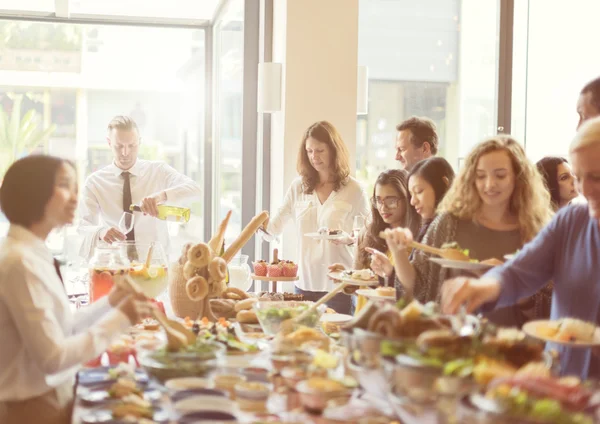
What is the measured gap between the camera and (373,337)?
163 centimetres

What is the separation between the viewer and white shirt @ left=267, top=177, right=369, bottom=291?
15.1 ft

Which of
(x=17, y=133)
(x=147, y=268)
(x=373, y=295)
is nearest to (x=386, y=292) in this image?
(x=373, y=295)

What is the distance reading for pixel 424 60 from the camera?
6.45m

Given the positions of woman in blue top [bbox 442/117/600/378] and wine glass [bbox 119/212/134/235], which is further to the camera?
wine glass [bbox 119/212/134/235]

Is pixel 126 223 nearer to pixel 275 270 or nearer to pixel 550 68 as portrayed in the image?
pixel 275 270

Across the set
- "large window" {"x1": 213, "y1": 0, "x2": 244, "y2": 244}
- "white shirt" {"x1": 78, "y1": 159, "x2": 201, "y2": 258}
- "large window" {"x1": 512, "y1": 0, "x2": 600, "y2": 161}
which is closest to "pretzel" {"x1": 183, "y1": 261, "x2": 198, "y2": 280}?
"white shirt" {"x1": 78, "y1": 159, "x2": 201, "y2": 258}

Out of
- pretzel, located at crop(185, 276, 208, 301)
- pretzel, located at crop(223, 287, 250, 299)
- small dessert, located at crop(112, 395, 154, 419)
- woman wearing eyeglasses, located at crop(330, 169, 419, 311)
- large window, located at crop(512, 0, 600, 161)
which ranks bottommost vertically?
small dessert, located at crop(112, 395, 154, 419)

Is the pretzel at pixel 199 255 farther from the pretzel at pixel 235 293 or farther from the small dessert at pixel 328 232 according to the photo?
the small dessert at pixel 328 232

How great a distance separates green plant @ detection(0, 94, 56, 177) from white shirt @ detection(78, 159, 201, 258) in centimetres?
248

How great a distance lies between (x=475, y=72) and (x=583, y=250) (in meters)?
4.55

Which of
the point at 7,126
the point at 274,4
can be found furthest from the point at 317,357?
the point at 7,126

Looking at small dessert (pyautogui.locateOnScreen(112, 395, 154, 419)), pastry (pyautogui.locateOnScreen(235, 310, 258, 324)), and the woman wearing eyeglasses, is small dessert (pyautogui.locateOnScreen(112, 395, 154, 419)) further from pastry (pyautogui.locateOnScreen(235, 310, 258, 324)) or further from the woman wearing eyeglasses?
the woman wearing eyeglasses

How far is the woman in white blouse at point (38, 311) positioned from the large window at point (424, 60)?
15.0ft

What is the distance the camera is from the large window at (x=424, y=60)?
21.0 feet
